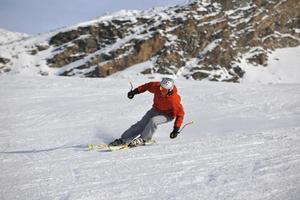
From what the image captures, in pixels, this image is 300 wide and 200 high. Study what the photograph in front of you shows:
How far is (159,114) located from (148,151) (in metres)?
1.47

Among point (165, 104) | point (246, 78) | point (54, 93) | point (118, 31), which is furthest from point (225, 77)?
point (165, 104)

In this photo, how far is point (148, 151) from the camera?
609 cm

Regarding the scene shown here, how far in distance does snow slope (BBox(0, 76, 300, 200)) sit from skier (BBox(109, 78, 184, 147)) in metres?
0.39

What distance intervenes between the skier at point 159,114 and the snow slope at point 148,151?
0.39 m

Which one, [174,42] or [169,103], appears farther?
[174,42]

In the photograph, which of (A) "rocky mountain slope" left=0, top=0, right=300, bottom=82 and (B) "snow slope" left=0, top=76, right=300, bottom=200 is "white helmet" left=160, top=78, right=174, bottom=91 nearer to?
(B) "snow slope" left=0, top=76, right=300, bottom=200

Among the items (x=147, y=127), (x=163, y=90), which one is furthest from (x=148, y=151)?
(x=163, y=90)

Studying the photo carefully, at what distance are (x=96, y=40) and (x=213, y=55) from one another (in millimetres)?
28643

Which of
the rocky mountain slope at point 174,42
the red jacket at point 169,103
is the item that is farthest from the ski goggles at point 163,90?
the rocky mountain slope at point 174,42

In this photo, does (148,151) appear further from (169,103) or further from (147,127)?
(169,103)

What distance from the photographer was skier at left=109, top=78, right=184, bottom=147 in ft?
23.4

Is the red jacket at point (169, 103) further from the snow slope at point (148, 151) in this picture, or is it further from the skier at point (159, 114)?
the snow slope at point (148, 151)

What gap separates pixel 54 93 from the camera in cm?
1375

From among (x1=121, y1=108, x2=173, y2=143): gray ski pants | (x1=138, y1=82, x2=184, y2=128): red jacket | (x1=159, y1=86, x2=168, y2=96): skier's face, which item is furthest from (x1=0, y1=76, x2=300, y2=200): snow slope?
(x1=159, y1=86, x2=168, y2=96): skier's face
